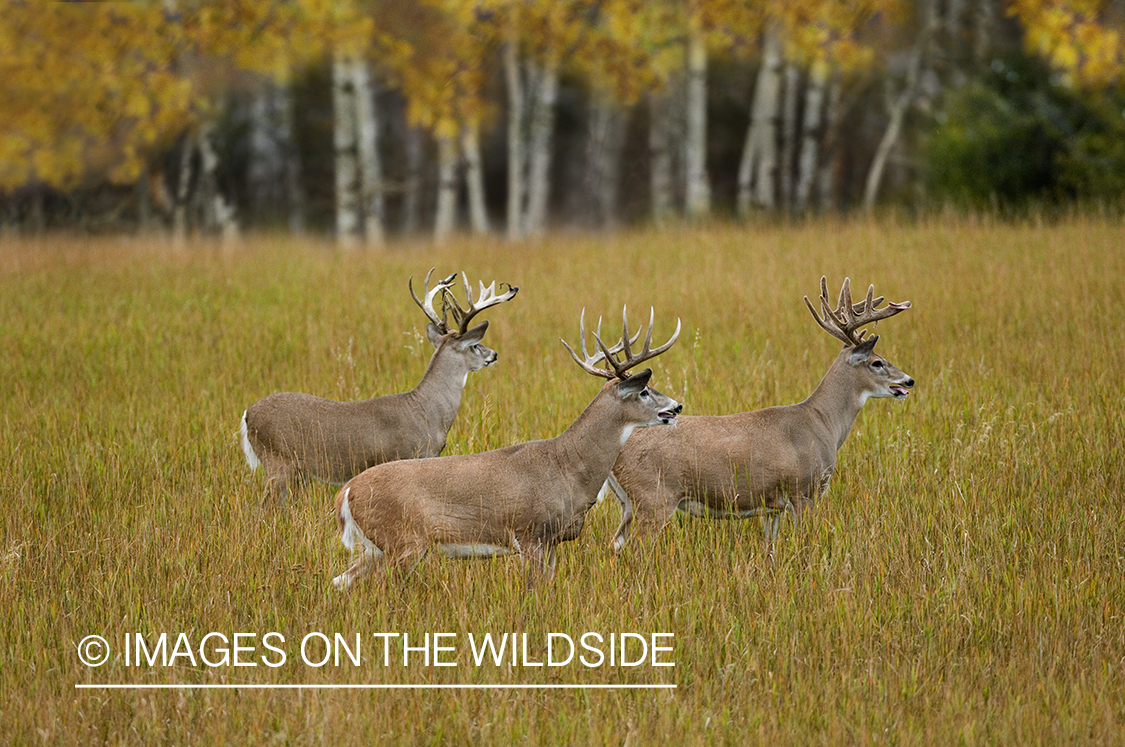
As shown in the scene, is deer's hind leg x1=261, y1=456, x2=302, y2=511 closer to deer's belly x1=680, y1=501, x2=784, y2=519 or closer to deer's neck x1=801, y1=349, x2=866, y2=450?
deer's belly x1=680, y1=501, x2=784, y2=519

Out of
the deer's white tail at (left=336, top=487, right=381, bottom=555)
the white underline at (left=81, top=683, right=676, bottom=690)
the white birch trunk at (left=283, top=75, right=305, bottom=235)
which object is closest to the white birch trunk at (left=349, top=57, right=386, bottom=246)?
the white birch trunk at (left=283, top=75, right=305, bottom=235)

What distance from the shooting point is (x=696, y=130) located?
16.3 m

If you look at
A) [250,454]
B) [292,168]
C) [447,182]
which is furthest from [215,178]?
[250,454]

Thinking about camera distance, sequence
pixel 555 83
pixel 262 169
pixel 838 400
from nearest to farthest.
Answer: pixel 838 400 < pixel 555 83 < pixel 262 169

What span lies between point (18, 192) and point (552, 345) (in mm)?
17631

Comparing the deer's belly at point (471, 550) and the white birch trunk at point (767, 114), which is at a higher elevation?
the white birch trunk at point (767, 114)

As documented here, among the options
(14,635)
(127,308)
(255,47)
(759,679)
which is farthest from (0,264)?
(759,679)

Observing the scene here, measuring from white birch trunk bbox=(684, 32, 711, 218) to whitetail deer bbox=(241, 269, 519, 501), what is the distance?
9966 mm

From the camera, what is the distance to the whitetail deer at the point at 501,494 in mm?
4703

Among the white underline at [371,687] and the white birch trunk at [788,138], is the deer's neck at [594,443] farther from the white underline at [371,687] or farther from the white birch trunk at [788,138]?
the white birch trunk at [788,138]

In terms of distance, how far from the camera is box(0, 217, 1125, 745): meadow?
3873 mm

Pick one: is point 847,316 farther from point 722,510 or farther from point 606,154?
point 606,154

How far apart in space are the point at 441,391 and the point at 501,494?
1814 mm

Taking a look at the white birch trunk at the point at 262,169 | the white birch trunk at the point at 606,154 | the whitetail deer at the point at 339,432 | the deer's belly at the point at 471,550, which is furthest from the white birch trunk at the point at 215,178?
the deer's belly at the point at 471,550
